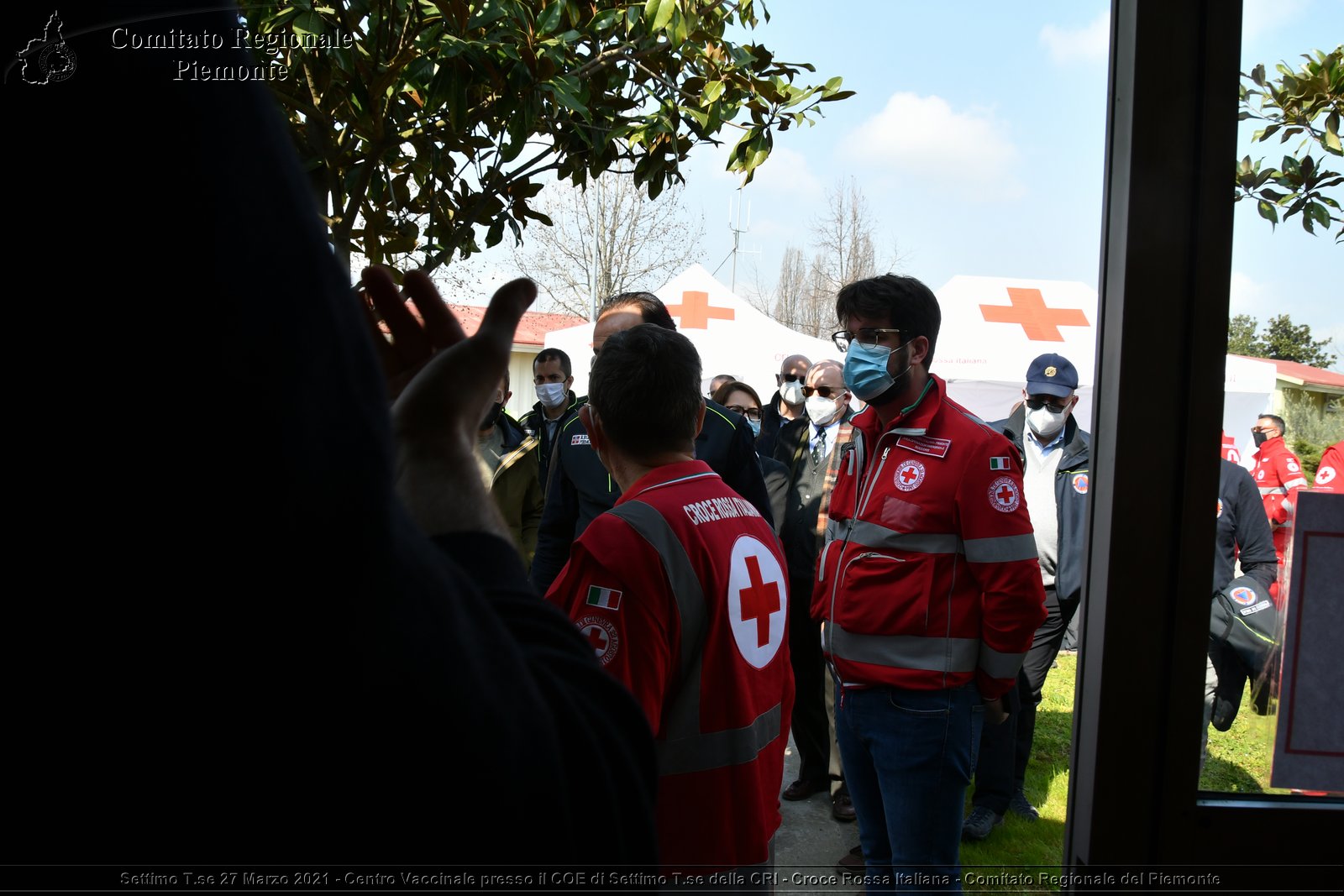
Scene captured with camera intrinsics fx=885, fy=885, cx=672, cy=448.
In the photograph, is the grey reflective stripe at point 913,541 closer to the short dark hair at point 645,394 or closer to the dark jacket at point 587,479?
the dark jacket at point 587,479

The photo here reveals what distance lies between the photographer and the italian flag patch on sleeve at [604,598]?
1.78 meters

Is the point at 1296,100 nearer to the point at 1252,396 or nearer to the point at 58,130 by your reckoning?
the point at 1252,396

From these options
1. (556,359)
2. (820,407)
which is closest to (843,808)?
(820,407)

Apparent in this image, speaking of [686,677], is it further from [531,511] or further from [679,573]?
[531,511]

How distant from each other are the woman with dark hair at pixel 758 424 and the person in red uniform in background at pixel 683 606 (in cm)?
250

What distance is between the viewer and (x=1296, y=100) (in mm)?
1188

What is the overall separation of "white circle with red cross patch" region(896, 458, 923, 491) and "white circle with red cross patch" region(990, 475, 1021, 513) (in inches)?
8.4

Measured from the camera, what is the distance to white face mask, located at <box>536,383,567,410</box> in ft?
18.9

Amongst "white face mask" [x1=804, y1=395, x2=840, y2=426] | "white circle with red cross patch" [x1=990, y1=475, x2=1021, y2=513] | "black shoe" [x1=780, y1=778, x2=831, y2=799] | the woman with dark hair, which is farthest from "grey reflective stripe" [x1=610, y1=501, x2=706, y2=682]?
"white face mask" [x1=804, y1=395, x2=840, y2=426]

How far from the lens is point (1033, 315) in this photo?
9.67m

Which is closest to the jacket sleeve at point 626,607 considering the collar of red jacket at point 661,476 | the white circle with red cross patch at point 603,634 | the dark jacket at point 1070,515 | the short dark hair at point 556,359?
the white circle with red cross patch at point 603,634

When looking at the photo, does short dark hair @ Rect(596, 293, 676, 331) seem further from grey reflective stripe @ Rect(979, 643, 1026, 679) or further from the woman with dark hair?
grey reflective stripe @ Rect(979, 643, 1026, 679)

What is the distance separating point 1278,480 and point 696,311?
10554mm

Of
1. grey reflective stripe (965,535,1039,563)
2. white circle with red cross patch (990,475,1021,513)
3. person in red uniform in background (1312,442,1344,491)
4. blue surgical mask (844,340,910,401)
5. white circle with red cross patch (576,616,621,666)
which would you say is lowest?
white circle with red cross patch (576,616,621,666)
